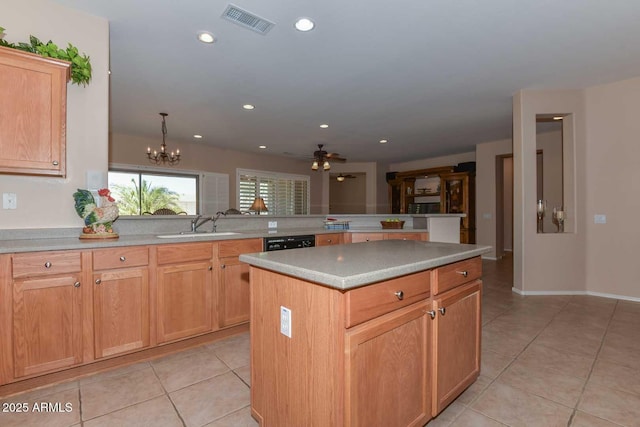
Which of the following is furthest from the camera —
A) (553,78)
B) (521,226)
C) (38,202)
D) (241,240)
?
(521,226)

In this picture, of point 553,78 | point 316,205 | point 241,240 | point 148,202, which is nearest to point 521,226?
point 553,78

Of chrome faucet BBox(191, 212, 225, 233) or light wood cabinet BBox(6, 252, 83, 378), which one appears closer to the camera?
light wood cabinet BBox(6, 252, 83, 378)

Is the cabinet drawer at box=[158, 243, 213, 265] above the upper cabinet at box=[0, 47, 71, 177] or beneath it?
beneath

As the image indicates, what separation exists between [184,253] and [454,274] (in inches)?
77.1

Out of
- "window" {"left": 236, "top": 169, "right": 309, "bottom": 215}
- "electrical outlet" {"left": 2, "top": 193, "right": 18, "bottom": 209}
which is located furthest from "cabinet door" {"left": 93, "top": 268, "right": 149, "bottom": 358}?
"window" {"left": 236, "top": 169, "right": 309, "bottom": 215}

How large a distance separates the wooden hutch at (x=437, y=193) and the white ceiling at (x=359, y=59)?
2.27m

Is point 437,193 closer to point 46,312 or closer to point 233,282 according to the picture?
point 233,282

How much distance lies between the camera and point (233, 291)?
272 centimetres

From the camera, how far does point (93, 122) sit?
2.38 meters

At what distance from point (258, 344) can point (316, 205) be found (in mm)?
7800

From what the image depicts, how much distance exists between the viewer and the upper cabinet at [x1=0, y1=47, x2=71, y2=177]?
193 centimetres

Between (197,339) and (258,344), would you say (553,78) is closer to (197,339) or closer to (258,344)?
(258,344)

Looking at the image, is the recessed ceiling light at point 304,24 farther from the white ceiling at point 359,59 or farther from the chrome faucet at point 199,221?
Answer: the chrome faucet at point 199,221

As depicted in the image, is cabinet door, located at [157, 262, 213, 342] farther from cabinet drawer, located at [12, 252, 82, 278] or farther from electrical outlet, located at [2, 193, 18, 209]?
electrical outlet, located at [2, 193, 18, 209]
